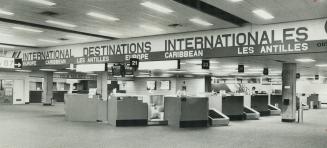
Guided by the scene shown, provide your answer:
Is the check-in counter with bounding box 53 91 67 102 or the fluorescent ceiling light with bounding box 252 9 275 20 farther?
the check-in counter with bounding box 53 91 67 102

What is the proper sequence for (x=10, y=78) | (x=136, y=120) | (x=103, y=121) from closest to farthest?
(x=136, y=120), (x=103, y=121), (x=10, y=78)

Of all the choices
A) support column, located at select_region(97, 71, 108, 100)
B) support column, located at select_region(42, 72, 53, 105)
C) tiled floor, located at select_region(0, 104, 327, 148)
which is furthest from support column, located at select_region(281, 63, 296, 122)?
support column, located at select_region(42, 72, 53, 105)

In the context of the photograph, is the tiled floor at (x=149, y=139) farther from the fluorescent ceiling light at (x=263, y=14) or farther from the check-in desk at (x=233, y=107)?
the check-in desk at (x=233, y=107)

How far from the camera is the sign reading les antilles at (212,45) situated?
36.9 ft

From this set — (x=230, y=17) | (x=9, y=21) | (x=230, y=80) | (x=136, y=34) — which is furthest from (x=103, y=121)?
(x=230, y=80)

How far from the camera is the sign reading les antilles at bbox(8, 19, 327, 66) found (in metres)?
11.3

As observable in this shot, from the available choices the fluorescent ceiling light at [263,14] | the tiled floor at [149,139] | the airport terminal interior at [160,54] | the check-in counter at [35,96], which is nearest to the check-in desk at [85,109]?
the airport terminal interior at [160,54]

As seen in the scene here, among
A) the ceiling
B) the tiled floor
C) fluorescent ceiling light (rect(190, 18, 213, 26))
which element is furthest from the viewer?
fluorescent ceiling light (rect(190, 18, 213, 26))

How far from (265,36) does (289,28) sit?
834mm

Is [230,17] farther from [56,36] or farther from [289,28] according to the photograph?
[56,36]

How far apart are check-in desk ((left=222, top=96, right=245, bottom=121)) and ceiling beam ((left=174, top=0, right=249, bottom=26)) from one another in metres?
5.05

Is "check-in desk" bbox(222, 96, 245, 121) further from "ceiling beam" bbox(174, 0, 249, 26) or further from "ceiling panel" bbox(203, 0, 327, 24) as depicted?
"ceiling panel" bbox(203, 0, 327, 24)

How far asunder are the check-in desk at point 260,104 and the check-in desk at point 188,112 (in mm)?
7280

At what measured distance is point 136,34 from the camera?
1487 cm
